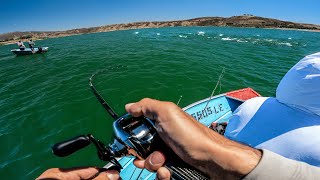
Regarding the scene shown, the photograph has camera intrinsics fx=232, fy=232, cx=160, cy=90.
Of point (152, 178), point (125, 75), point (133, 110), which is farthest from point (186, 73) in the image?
point (133, 110)

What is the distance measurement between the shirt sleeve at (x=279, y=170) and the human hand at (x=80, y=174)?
1204 millimetres

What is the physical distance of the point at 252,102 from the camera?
10.3 feet

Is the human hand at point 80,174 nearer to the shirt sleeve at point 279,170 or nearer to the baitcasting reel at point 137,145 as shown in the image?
the baitcasting reel at point 137,145

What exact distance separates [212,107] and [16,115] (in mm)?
10016

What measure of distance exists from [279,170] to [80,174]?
5.28 ft

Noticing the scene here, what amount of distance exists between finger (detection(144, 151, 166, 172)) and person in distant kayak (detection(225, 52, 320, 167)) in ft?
4.81

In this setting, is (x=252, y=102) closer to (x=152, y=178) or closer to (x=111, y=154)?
(x=111, y=154)

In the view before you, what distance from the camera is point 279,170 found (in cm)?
141

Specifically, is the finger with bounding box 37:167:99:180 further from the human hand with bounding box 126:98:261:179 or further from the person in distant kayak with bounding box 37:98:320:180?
the human hand with bounding box 126:98:261:179

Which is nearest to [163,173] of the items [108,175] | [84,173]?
[108,175]

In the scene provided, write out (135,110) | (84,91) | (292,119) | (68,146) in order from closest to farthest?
(68,146) < (135,110) < (292,119) < (84,91)

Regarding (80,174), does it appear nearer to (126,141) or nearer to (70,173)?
(70,173)

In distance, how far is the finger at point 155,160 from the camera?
5.69ft

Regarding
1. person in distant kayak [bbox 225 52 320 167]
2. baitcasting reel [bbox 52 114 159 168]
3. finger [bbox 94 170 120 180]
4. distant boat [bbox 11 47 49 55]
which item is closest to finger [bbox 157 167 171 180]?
baitcasting reel [bbox 52 114 159 168]
